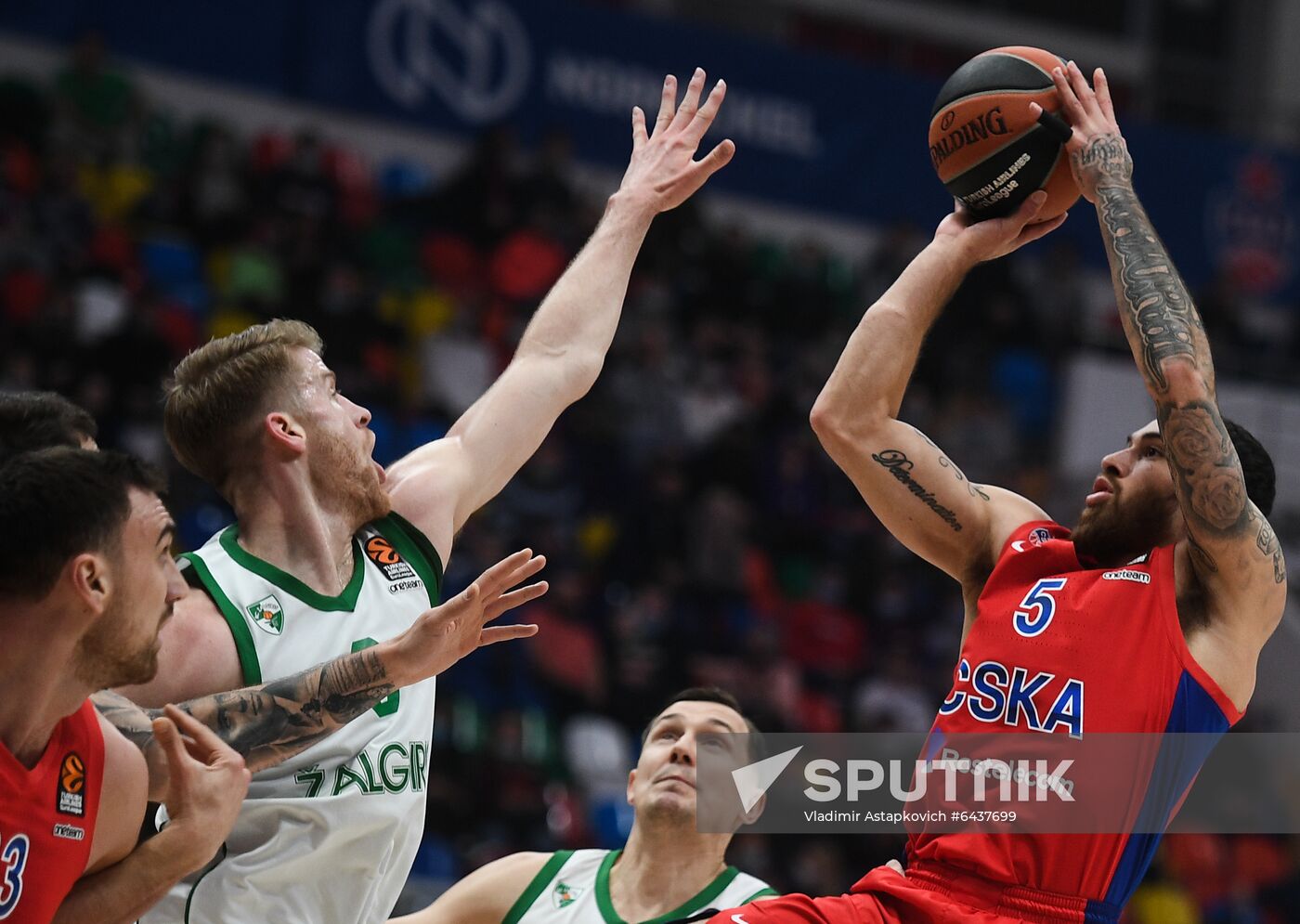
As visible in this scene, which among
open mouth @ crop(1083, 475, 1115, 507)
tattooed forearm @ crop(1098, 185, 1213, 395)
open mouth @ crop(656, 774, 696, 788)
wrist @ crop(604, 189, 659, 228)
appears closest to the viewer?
tattooed forearm @ crop(1098, 185, 1213, 395)

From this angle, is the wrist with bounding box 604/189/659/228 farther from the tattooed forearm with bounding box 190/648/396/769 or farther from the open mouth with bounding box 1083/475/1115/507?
the tattooed forearm with bounding box 190/648/396/769

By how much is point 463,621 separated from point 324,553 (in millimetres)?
799

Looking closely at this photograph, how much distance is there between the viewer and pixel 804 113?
15.5 metres

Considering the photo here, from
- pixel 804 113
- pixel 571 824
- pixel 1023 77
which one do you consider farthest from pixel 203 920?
pixel 804 113

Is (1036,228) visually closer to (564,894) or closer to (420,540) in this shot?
(420,540)

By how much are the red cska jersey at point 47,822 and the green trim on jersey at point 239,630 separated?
1.54 feet

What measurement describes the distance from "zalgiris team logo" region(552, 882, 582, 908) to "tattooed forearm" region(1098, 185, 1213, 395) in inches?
96.7

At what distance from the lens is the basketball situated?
4.36 metres

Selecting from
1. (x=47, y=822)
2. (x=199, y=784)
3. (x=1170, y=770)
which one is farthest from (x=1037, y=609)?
(x=47, y=822)

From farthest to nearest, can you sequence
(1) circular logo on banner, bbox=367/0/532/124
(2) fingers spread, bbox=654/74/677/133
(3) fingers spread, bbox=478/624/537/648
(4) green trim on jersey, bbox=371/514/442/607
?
(1) circular logo on banner, bbox=367/0/532/124, (2) fingers spread, bbox=654/74/677/133, (4) green trim on jersey, bbox=371/514/442/607, (3) fingers spread, bbox=478/624/537/648

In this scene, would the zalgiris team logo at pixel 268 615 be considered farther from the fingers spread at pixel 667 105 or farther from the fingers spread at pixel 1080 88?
the fingers spread at pixel 1080 88

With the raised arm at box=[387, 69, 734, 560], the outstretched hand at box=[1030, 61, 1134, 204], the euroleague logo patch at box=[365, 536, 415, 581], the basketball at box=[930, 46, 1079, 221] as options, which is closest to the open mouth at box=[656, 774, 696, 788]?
the raised arm at box=[387, 69, 734, 560]

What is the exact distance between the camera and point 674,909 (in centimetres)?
508

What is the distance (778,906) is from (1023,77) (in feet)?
7.50
